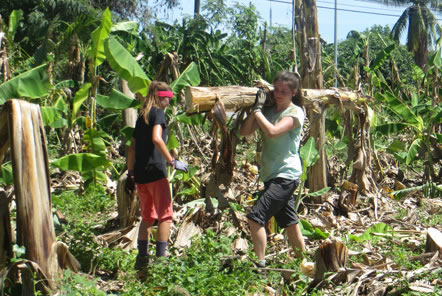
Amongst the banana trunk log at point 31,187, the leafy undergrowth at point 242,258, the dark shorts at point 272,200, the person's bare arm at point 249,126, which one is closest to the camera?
the banana trunk log at point 31,187

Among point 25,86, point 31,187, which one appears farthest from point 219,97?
point 25,86

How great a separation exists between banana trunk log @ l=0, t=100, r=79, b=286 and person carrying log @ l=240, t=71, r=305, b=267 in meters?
1.65

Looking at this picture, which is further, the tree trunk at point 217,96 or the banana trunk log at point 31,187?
the tree trunk at point 217,96

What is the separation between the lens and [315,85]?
796 cm

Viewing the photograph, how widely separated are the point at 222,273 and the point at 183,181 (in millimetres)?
3085

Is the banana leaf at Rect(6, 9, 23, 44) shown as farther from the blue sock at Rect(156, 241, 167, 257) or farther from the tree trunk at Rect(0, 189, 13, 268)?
the tree trunk at Rect(0, 189, 13, 268)

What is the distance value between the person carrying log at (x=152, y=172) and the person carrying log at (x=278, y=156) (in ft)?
2.55

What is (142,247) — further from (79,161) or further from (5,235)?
(79,161)

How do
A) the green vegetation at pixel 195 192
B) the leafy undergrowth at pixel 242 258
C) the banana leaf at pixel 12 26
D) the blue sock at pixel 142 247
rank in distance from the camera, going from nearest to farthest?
the leafy undergrowth at pixel 242 258 → the green vegetation at pixel 195 192 → the blue sock at pixel 142 247 → the banana leaf at pixel 12 26

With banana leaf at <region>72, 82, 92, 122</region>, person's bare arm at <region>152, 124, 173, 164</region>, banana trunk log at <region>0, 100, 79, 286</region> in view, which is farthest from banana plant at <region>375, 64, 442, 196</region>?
banana trunk log at <region>0, 100, 79, 286</region>

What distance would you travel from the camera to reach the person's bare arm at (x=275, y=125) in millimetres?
5113

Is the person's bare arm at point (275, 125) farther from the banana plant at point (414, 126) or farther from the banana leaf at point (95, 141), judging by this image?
the banana plant at point (414, 126)

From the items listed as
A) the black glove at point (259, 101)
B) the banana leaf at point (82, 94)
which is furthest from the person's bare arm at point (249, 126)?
the banana leaf at point (82, 94)

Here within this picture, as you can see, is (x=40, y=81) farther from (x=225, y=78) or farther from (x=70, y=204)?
(x=225, y=78)
